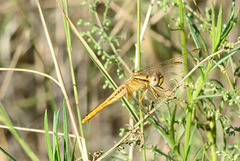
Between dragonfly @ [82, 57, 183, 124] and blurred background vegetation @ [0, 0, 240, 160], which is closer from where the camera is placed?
dragonfly @ [82, 57, 183, 124]

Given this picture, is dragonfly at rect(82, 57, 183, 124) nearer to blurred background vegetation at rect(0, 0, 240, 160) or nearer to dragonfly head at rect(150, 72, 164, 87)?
dragonfly head at rect(150, 72, 164, 87)

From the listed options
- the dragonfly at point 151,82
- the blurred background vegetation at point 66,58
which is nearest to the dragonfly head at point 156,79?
the dragonfly at point 151,82

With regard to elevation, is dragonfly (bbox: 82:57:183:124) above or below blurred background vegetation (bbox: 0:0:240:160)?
below

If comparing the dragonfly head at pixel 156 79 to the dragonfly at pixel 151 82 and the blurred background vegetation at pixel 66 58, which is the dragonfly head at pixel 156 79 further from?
the blurred background vegetation at pixel 66 58

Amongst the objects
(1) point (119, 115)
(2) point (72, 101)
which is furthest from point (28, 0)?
(1) point (119, 115)

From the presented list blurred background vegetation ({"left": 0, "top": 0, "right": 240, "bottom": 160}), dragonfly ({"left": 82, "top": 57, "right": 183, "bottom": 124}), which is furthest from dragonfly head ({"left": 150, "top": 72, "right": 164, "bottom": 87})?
blurred background vegetation ({"left": 0, "top": 0, "right": 240, "bottom": 160})

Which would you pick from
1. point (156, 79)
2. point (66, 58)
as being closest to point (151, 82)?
point (156, 79)
